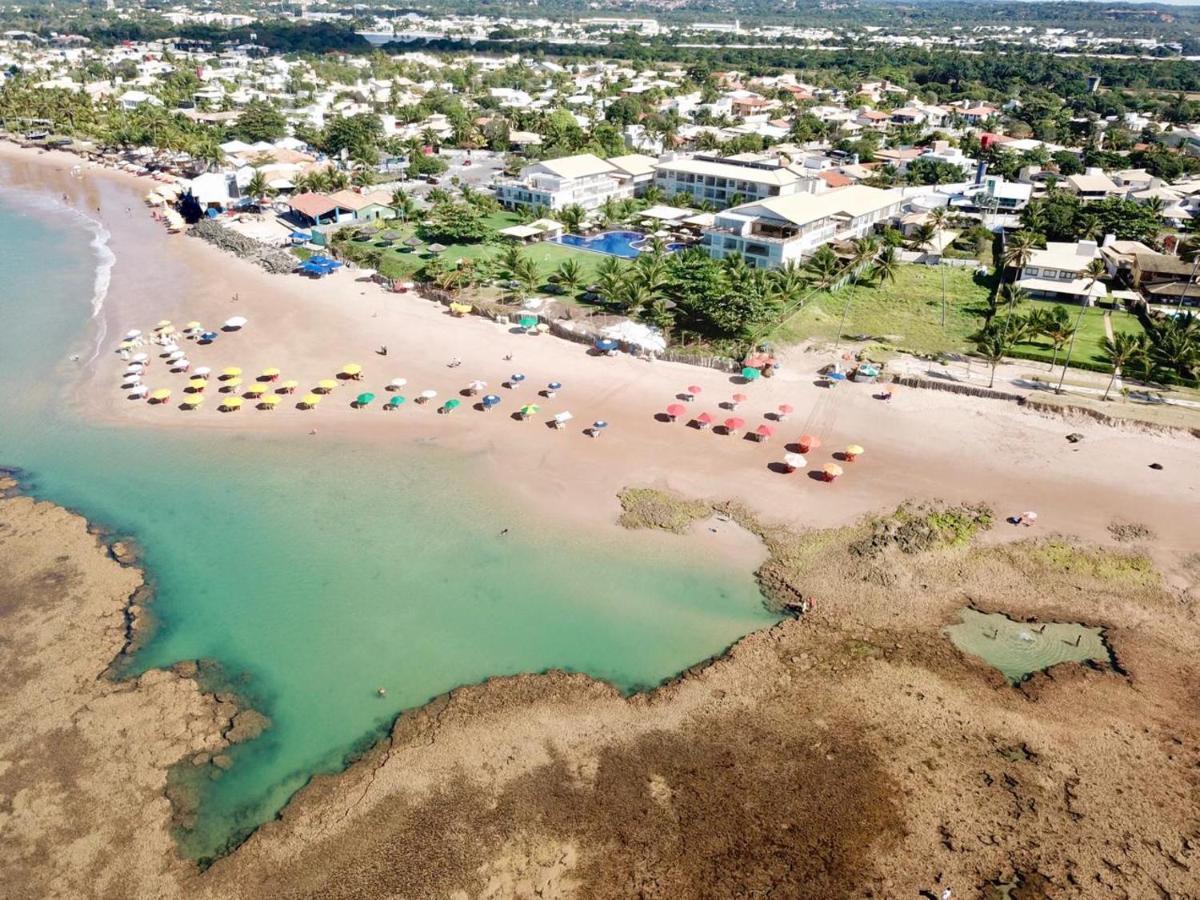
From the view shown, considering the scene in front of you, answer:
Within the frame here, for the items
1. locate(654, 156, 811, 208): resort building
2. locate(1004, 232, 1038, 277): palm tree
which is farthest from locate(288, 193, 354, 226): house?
locate(1004, 232, 1038, 277): palm tree

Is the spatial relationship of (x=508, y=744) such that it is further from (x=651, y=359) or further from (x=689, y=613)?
(x=651, y=359)

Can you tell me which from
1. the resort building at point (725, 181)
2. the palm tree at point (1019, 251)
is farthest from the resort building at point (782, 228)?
the palm tree at point (1019, 251)

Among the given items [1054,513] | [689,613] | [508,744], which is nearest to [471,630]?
[508,744]

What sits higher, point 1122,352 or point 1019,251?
point 1019,251

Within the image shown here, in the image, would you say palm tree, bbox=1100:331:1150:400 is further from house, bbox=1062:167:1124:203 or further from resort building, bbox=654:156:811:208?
house, bbox=1062:167:1124:203

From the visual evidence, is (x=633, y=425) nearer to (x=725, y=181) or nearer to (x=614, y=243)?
(x=614, y=243)

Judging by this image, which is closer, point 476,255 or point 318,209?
point 476,255

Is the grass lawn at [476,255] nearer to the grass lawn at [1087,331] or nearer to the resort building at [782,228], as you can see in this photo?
the resort building at [782,228]

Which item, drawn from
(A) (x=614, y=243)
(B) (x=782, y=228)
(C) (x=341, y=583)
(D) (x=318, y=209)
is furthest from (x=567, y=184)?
(C) (x=341, y=583)
